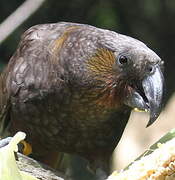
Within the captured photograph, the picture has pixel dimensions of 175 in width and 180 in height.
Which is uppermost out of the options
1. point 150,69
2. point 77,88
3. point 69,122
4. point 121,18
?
point 150,69

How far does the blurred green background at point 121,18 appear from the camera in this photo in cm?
469

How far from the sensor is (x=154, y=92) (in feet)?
8.73

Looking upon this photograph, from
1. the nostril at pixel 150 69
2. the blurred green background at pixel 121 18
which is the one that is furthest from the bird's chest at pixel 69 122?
the blurred green background at pixel 121 18

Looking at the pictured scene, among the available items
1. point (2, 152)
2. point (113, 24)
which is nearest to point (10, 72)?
point (2, 152)

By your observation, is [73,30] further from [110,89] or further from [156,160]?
[156,160]

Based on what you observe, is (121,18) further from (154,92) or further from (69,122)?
→ (154,92)

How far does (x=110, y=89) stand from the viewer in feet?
9.45

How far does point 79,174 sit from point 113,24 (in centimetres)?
111

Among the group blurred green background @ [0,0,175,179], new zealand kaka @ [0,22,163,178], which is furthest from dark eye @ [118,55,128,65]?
blurred green background @ [0,0,175,179]

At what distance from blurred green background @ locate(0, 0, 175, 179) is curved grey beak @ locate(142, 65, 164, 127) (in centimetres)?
198

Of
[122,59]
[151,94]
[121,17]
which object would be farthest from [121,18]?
[151,94]

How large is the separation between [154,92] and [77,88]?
40 cm

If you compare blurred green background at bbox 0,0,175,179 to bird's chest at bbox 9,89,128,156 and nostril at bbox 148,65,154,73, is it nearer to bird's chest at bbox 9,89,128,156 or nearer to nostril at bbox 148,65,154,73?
bird's chest at bbox 9,89,128,156

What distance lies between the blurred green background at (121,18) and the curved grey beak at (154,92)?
1.98m
